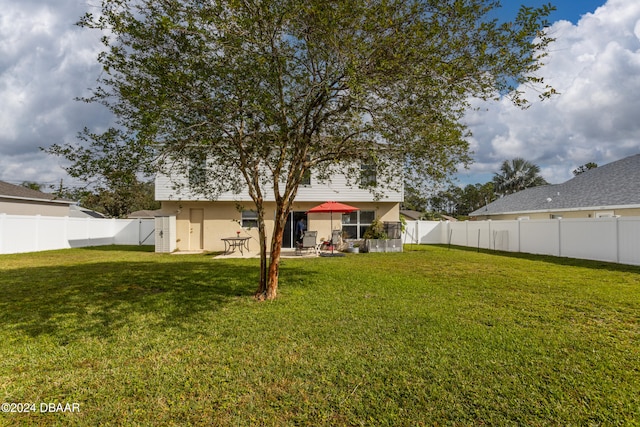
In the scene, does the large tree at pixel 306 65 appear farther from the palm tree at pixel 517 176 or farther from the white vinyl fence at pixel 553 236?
A: the palm tree at pixel 517 176

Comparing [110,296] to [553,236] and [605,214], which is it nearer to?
[553,236]

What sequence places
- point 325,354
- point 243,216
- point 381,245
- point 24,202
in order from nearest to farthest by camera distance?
point 325,354, point 381,245, point 243,216, point 24,202

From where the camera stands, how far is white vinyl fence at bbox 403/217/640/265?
11.5 metres

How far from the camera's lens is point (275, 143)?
6645 millimetres

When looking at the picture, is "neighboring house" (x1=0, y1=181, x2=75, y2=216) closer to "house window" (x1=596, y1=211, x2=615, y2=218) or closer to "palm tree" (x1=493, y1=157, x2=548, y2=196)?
"house window" (x1=596, y1=211, x2=615, y2=218)

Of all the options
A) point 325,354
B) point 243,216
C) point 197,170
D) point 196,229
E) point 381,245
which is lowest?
point 325,354

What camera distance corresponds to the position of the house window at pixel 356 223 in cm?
1892

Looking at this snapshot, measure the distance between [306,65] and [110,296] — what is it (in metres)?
6.17

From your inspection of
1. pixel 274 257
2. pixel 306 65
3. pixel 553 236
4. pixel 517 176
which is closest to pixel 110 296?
pixel 274 257

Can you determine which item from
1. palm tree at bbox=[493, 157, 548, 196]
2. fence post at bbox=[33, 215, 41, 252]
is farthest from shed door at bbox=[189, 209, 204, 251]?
palm tree at bbox=[493, 157, 548, 196]

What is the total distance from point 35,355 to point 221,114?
430cm

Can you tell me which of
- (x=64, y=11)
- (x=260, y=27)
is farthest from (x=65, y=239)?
(x=260, y=27)

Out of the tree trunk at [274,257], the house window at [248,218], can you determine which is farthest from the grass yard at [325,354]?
the house window at [248,218]

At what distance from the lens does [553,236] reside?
47.6 feet
